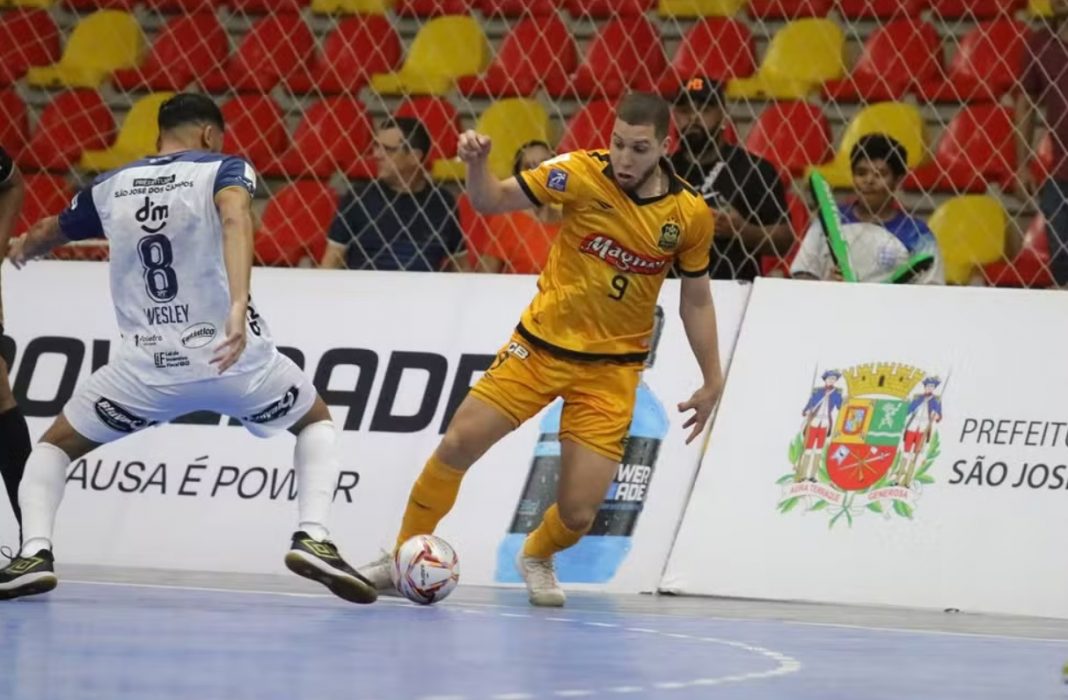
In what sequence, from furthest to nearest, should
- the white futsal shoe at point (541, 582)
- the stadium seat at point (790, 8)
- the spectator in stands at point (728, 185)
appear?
the stadium seat at point (790, 8) → the spectator in stands at point (728, 185) → the white futsal shoe at point (541, 582)

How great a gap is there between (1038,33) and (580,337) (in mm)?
3854

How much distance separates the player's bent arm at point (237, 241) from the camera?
6.48m

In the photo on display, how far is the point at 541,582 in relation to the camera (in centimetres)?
746

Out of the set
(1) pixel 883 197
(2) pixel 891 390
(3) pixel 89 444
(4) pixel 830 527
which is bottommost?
(3) pixel 89 444

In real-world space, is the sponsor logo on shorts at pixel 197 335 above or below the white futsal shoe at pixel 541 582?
above

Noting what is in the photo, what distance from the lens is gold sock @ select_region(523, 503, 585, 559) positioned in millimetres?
7418

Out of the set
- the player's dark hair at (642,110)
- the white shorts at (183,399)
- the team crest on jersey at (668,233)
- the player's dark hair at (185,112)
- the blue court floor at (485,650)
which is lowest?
the blue court floor at (485,650)

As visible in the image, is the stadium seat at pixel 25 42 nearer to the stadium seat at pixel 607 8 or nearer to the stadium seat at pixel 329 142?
the stadium seat at pixel 329 142

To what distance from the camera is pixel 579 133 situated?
10.8 meters

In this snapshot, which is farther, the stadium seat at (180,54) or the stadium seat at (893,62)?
the stadium seat at (180,54)

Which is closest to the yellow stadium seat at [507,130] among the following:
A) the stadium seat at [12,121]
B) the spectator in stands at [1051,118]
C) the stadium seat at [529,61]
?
the stadium seat at [529,61]

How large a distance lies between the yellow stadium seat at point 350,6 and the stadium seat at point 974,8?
3.19 m

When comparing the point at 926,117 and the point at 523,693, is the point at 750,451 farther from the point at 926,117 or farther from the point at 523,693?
the point at 523,693

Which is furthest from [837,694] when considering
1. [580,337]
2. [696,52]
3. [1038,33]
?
[696,52]
